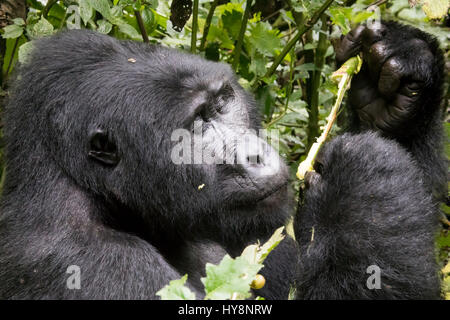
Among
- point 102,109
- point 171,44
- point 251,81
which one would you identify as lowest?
point 251,81

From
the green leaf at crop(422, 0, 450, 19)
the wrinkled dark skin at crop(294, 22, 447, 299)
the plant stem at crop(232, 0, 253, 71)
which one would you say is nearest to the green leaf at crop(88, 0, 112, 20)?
the plant stem at crop(232, 0, 253, 71)

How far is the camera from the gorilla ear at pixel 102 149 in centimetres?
294

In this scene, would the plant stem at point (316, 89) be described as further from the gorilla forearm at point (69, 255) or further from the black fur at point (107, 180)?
the gorilla forearm at point (69, 255)

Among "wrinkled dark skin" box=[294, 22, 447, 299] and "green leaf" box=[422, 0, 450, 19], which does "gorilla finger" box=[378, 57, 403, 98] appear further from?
"green leaf" box=[422, 0, 450, 19]

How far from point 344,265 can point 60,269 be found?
130 cm

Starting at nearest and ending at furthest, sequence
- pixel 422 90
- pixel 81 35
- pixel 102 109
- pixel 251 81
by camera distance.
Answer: pixel 102 109 < pixel 81 35 < pixel 422 90 < pixel 251 81

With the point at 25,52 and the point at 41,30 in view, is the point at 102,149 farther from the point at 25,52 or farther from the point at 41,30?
the point at 41,30

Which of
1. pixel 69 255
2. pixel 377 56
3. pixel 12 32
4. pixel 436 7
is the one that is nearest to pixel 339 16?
pixel 377 56

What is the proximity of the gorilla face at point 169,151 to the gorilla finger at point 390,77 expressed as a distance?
0.90 m

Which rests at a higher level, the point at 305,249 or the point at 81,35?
the point at 81,35
